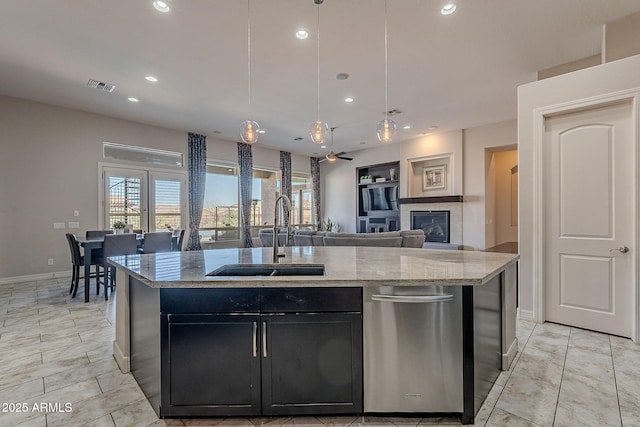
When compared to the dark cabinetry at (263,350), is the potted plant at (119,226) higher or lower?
higher

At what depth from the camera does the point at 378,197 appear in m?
9.60

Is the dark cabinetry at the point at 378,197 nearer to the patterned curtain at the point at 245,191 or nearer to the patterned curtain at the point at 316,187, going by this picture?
the patterned curtain at the point at 316,187

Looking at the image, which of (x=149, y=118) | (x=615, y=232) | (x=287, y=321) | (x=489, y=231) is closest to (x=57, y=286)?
(x=149, y=118)

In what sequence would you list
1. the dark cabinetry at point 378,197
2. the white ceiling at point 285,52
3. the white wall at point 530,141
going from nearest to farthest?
the white ceiling at point 285,52
the white wall at point 530,141
the dark cabinetry at point 378,197

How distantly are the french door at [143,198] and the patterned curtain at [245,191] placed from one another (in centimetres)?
161

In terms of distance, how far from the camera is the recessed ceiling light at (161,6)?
2.86 meters

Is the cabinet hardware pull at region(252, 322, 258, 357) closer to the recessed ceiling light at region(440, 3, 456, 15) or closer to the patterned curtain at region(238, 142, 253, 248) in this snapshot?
the recessed ceiling light at region(440, 3, 456, 15)

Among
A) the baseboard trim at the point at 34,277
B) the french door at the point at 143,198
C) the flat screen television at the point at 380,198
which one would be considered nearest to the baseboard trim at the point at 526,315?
the flat screen television at the point at 380,198

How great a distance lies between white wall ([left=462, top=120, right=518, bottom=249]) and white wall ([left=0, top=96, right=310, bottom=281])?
8088 mm

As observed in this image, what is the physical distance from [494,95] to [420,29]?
2.77 m

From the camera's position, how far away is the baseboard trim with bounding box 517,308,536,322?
3.39 metres

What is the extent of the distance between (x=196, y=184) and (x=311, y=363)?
6.83m

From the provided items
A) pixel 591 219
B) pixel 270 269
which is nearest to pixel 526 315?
pixel 591 219

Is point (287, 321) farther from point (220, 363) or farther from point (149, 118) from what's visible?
point (149, 118)
